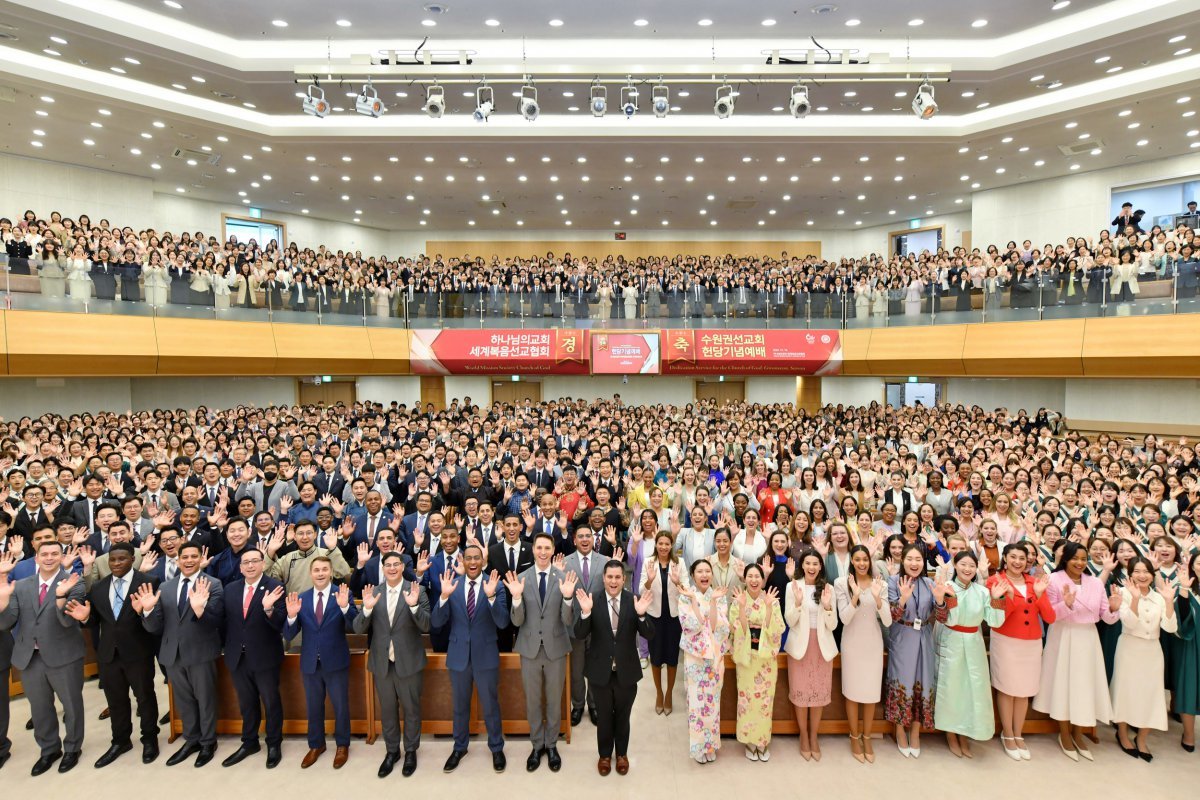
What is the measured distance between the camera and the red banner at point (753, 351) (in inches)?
707

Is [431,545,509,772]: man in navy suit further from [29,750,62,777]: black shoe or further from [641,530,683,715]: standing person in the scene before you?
[29,750,62,777]: black shoe

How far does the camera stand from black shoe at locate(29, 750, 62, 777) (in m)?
4.63

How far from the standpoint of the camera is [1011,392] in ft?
64.7

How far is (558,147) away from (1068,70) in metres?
11.8

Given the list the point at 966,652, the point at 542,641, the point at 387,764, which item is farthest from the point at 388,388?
the point at 966,652

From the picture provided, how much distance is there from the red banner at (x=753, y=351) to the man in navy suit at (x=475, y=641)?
1405 centimetres

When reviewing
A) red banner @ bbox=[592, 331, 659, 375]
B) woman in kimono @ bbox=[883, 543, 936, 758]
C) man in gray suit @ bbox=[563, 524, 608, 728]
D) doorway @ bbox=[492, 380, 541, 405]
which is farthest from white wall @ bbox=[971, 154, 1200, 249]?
man in gray suit @ bbox=[563, 524, 608, 728]

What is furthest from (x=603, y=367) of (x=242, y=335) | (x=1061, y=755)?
(x=1061, y=755)

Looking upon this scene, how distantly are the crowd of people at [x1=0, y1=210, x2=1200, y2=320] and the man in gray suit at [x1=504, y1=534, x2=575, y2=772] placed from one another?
1337 cm

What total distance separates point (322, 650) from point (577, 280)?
49.8 ft

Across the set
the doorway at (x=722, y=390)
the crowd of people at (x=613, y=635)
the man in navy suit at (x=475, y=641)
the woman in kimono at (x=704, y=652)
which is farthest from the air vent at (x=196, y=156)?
the woman in kimono at (x=704, y=652)

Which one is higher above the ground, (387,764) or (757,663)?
(757,663)

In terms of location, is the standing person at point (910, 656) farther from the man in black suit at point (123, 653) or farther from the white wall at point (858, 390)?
the white wall at point (858, 390)

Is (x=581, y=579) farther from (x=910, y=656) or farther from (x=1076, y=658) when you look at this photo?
(x=1076, y=658)
